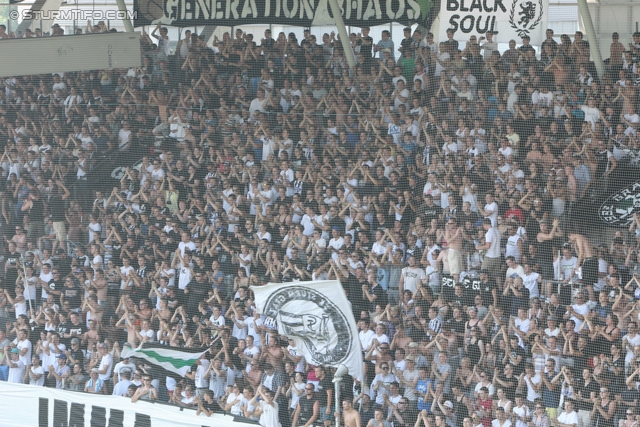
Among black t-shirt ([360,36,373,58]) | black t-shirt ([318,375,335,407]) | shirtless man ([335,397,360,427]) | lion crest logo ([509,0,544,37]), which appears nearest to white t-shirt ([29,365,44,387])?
black t-shirt ([318,375,335,407])

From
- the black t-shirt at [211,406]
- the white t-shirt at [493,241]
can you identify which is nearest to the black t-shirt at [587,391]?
the white t-shirt at [493,241]

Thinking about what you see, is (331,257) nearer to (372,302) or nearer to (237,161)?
(372,302)

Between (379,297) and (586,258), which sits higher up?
(586,258)

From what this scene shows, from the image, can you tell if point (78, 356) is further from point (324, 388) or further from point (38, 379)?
point (324, 388)

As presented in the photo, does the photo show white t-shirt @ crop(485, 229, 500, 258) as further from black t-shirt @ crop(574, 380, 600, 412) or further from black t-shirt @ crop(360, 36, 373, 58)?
black t-shirt @ crop(360, 36, 373, 58)

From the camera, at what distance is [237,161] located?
1251 centimetres

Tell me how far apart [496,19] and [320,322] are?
4.37 m

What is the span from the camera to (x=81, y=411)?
34.8 ft

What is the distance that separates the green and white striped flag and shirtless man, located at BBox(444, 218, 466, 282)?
2.77 metres

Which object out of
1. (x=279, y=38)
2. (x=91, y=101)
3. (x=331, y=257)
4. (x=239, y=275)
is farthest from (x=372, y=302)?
(x=91, y=101)

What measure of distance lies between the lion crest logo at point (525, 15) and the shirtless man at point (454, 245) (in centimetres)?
269

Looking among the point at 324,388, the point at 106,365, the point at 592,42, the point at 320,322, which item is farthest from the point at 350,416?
the point at 592,42

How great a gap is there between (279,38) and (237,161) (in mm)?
2116

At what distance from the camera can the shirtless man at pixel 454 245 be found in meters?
10.3
